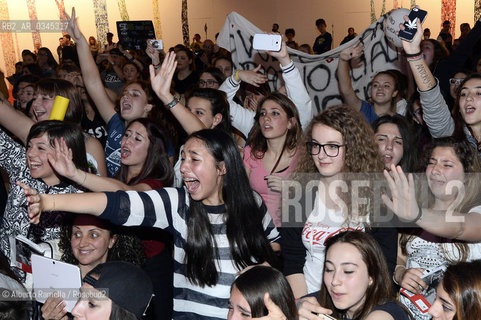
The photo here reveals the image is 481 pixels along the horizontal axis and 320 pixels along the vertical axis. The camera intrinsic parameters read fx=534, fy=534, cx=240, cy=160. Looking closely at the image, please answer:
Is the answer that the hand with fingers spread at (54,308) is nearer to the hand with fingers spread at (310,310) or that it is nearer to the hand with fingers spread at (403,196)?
the hand with fingers spread at (310,310)

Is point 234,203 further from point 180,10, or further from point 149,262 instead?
point 180,10

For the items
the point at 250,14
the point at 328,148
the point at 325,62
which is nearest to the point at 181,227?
the point at 328,148

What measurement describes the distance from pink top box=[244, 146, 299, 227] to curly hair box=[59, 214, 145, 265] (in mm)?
794

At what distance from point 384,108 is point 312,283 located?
7.70 feet

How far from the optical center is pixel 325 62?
5.04m

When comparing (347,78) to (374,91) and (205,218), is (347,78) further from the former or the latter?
(205,218)

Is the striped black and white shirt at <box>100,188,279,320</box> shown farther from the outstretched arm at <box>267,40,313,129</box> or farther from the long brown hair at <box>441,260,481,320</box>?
the outstretched arm at <box>267,40,313,129</box>

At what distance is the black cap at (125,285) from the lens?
6.35 ft

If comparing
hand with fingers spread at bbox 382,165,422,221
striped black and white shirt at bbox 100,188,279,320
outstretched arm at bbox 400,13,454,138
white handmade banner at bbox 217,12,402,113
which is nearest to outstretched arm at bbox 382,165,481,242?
hand with fingers spread at bbox 382,165,422,221

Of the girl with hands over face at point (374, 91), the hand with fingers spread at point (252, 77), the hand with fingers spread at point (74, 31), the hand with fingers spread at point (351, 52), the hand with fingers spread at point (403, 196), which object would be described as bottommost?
the hand with fingers spread at point (403, 196)

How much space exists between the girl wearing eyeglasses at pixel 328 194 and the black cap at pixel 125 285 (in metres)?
0.74

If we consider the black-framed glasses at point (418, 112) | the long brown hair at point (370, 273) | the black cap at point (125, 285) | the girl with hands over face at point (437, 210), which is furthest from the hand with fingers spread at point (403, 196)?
the black-framed glasses at point (418, 112)

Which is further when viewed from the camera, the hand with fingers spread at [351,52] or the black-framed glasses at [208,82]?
the black-framed glasses at [208,82]

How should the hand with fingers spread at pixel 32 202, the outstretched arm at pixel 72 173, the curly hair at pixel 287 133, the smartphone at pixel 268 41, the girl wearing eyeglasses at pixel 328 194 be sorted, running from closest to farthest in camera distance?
the hand with fingers spread at pixel 32 202 < the outstretched arm at pixel 72 173 < the girl wearing eyeglasses at pixel 328 194 < the curly hair at pixel 287 133 < the smartphone at pixel 268 41
